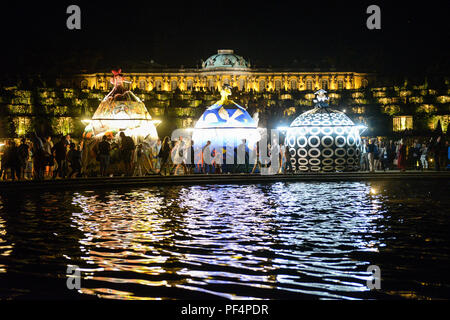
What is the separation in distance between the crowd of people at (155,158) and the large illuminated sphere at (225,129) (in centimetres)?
35

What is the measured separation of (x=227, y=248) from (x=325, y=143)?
1945 cm

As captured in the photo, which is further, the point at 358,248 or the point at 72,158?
the point at 72,158

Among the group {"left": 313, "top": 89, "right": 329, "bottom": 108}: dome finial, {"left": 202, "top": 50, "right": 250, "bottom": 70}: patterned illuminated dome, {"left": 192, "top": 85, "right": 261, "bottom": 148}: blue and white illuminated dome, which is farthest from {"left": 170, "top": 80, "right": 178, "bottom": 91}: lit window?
{"left": 313, "top": 89, "right": 329, "bottom": 108}: dome finial

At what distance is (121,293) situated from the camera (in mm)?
6441

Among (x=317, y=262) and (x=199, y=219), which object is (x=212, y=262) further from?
(x=199, y=219)

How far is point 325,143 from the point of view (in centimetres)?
2772

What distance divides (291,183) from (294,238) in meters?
13.3

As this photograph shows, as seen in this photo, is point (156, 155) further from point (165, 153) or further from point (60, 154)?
point (60, 154)

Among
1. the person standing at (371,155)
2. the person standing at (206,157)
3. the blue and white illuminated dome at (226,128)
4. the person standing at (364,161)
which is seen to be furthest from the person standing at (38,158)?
the person standing at (364,161)

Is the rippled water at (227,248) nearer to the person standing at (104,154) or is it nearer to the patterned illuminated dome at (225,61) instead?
the person standing at (104,154)

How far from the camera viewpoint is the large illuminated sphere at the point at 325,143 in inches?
1091

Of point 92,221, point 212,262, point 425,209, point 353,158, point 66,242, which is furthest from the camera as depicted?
point 353,158

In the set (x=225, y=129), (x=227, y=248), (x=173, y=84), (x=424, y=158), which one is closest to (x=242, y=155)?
(x=225, y=129)

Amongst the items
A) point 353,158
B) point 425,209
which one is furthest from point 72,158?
point 425,209
